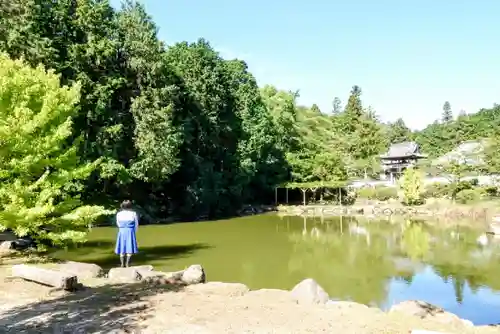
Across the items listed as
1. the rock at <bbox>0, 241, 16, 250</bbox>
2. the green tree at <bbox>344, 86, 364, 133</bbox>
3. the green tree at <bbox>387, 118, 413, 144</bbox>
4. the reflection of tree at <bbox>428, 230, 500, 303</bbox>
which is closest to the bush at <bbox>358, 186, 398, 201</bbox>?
the reflection of tree at <bbox>428, 230, 500, 303</bbox>

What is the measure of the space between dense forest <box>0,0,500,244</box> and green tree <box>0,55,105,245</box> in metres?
1.56

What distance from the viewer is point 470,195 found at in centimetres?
3325

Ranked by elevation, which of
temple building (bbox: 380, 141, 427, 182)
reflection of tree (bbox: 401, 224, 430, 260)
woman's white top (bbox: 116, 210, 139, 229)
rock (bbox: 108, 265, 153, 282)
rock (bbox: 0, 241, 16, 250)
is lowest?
reflection of tree (bbox: 401, 224, 430, 260)

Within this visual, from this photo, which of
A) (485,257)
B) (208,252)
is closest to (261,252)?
(208,252)

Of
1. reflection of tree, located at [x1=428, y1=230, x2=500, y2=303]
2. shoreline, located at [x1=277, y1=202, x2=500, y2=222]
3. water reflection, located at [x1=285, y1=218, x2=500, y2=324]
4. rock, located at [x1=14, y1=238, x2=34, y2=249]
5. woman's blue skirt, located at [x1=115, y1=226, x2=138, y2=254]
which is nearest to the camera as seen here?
woman's blue skirt, located at [x1=115, y1=226, x2=138, y2=254]

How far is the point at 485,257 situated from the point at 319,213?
1854 cm

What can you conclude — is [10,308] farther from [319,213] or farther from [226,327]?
[319,213]

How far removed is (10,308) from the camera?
22.4ft

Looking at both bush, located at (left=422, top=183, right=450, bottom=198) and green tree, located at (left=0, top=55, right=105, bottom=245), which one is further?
bush, located at (left=422, top=183, right=450, bottom=198)

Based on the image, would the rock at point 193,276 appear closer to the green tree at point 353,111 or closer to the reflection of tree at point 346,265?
the reflection of tree at point 346,265

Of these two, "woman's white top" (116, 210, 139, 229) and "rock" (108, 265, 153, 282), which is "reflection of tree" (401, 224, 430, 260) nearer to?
"woman's white top" (116, 210, 139, 229)

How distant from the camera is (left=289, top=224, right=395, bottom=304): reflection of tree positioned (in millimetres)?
11688

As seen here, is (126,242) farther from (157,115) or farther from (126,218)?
(157,115)

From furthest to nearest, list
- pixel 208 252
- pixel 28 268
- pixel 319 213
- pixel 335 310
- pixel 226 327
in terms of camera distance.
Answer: pixel 319 213 < pixel 208 252 < pixel 28 268 < pixel 335 310 < pixel 226 327
